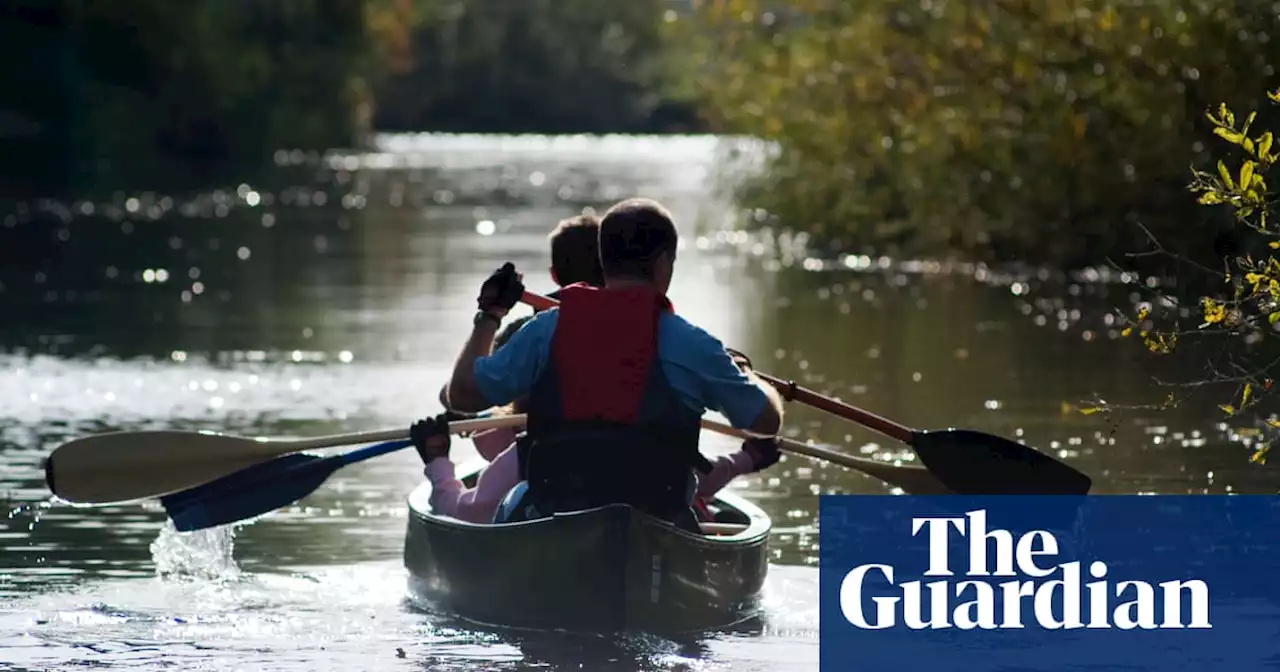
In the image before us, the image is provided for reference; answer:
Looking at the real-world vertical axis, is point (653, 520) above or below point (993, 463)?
below

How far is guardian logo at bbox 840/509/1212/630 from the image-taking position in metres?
10.1

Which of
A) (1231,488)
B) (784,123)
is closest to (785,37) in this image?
(784,123)

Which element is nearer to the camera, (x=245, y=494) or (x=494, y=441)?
(x=245, y=494)

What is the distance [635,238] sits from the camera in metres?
9.24

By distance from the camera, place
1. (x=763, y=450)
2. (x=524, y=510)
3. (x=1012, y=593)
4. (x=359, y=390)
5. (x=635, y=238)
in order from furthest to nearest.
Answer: (x=359, y=390) → (x=1012, y=593) → (x=763, y=450) → (x=524, y=510) → (x=635, y=238)

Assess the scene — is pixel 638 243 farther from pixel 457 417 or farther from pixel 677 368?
pixel 457 417

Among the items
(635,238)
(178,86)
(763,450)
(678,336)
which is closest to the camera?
(635,238)

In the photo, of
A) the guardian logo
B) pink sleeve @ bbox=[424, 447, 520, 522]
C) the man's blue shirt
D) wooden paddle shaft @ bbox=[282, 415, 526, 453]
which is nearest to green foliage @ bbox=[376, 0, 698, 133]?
the guardian logo

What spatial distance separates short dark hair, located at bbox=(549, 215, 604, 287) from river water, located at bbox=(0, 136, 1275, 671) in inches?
51.4

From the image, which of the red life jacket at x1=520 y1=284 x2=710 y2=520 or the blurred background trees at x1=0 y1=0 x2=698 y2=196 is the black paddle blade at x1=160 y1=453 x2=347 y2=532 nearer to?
the red life jacket at x1=520 y1=284 x2=710 y2=520

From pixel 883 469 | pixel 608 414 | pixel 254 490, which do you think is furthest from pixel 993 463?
pixel 254 490

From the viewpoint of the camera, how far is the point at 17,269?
28641mm

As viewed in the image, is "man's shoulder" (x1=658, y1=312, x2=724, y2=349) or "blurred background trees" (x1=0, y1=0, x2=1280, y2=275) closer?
"man's shoulder" (x1=658, y1=312, x2=724, y2=349)

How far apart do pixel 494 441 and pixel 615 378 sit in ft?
5.10
